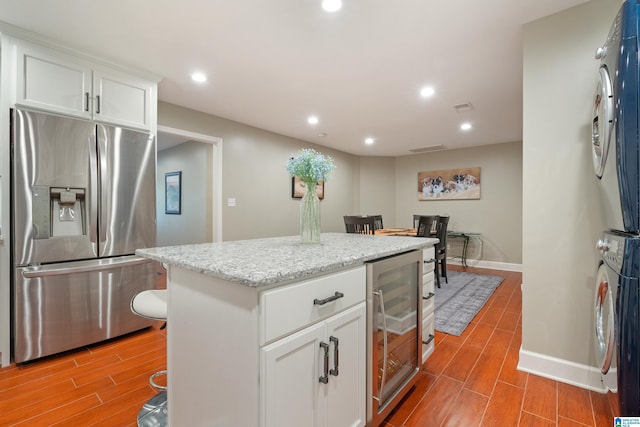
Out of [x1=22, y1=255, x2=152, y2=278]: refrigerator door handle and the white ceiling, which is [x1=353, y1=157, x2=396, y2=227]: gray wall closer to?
the white ceiling

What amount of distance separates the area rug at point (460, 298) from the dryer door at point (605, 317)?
4.08 feet

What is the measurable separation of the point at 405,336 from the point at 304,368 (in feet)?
2.91

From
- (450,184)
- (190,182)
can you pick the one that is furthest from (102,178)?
(450,184)

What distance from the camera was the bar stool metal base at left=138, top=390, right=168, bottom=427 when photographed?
148cm

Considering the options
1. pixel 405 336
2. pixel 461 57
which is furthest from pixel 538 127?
pixel 405 336

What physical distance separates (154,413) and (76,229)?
1.60 m

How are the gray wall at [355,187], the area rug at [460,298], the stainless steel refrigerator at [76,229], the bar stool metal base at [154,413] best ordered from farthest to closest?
the gray wall at [355,187] < the area rug at [460,298] < the stainless steel refrigerator at [76,229] < the bar stool metal base at [154,413]

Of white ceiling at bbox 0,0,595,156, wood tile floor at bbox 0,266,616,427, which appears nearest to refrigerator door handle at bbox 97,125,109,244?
white ceiling at bbox 0,0,595,156

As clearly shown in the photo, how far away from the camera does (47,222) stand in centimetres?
212

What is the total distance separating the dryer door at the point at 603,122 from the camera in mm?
1250

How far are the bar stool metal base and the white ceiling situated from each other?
7.91 ft

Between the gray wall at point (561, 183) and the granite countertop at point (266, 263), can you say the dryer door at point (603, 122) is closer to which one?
the gray wall at point (561, 183)

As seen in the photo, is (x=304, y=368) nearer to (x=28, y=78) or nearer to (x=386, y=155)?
(x=28, y=78)

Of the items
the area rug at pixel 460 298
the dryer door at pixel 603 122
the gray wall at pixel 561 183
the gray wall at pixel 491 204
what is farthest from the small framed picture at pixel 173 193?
the dryer door at pixel 603 122
